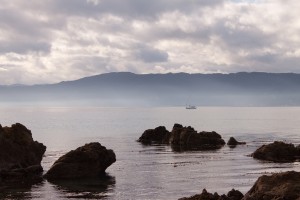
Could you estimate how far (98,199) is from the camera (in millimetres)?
46781

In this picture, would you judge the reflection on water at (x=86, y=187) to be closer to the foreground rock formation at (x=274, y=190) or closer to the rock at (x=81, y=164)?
the rock at (x=81, y=164)

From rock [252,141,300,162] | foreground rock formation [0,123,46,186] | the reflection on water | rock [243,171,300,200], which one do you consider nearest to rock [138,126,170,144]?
rock [252,141,300,162]

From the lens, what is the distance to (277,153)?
269 ft

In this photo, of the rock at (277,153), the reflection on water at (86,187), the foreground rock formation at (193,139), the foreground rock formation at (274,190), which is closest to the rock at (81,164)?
the reflection on water at (86,187)

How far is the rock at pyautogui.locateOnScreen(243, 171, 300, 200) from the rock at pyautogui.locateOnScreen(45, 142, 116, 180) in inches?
1127

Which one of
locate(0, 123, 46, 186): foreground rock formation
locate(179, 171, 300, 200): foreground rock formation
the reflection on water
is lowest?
the reflection on water

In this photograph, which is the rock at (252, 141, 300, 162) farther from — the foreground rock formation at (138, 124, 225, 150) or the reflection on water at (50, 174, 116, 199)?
the reflection on water at (50, 174, 116, 199)

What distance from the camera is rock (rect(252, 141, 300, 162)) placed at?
80312 mm

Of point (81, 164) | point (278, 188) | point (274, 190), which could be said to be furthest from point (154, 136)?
point (274, 190)

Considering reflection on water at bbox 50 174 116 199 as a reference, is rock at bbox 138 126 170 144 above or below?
above

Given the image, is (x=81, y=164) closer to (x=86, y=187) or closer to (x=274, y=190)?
(x=86, y=187)

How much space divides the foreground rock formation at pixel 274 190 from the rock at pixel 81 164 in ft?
88.0

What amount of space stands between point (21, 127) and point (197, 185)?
28.8 m

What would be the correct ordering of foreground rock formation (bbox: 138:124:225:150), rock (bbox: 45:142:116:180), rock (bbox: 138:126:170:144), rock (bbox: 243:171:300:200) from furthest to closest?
rock (bbox: 138:126:170:144), foreground rock formation (bbox: 138:124:225:150), rock (bbox: 45:142:116:180), rock (bbox: 243:171:300:200)
